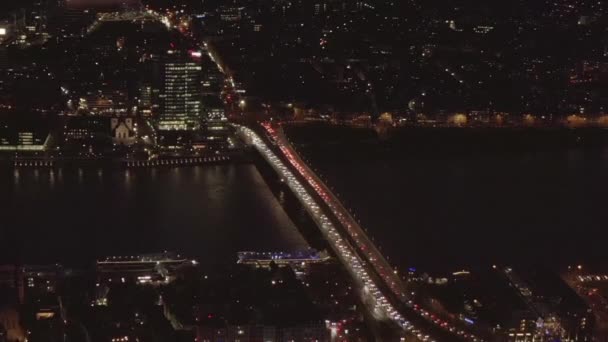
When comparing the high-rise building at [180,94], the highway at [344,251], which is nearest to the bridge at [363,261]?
the highway at [344,251]

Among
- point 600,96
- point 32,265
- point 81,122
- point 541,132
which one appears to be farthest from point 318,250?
point 600,96

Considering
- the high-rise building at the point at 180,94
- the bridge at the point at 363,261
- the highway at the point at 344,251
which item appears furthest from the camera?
the high-rise building at the point at 180,94

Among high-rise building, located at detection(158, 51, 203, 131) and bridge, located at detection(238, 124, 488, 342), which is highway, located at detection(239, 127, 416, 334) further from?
high-rise building, located at detection(158, 51, 203, 131)

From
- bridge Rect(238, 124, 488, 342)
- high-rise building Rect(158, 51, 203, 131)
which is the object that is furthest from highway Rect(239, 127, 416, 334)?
high-rise building Rect(158, 51, 203, 131)

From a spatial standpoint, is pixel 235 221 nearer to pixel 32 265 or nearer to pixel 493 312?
pixel 32 265

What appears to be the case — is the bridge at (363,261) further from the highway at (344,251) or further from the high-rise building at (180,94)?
the high-rise building at (180,94)

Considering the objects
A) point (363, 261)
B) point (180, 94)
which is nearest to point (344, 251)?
point (363, 261)
